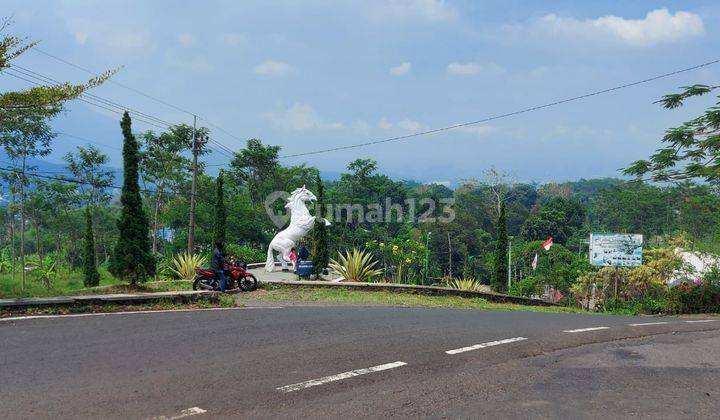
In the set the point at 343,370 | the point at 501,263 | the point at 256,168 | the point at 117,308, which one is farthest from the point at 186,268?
the point at 256,168

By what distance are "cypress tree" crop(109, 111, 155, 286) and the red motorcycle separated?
Result: 1473mm

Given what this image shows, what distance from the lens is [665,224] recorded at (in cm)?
6862

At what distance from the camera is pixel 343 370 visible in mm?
6391

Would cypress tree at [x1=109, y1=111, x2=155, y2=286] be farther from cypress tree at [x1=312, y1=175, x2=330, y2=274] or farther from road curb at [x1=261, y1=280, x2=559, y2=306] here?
cypress tree at [x1=312, y1=175, x2=330, y2=274]

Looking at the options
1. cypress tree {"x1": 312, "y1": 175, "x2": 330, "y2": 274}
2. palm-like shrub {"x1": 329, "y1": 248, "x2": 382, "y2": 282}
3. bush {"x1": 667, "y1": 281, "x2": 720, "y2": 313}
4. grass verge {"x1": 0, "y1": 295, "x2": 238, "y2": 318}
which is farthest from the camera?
cypress tree {"x1": 312, "y1": 175, "x2": 330, "y2": 274}

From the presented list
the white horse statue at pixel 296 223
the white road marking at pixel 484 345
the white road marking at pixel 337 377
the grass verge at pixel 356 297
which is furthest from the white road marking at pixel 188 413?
the white horse statue at pixel 296 223

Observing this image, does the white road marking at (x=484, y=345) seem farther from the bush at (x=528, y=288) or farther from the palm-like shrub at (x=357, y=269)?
the bush at (x=528, y=288)

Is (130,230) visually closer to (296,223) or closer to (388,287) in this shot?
(388,287)

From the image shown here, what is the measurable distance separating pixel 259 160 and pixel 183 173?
22.2 feet

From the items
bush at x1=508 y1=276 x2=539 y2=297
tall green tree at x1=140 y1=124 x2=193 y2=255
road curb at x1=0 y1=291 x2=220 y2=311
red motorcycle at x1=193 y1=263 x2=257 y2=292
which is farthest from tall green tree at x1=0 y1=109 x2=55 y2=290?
bush at x1=508 y1=276 x2=539 y2=297

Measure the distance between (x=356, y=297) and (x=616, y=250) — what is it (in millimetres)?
12224

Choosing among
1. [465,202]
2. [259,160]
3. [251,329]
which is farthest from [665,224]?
[251,329]

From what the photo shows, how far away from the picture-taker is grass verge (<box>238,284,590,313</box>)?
17.1 m

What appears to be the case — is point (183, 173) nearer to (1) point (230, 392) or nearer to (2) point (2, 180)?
(2) point (2, 180)
